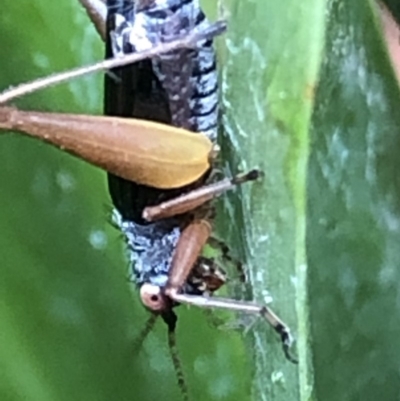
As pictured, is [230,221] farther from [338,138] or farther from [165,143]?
[338,138]

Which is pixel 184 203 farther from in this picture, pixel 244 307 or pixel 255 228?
pixel 255 228

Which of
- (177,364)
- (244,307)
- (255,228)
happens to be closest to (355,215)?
(255,228)

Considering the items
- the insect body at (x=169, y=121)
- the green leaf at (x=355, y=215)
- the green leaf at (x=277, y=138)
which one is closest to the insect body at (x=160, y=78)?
the insect body at (x=169, y=121)

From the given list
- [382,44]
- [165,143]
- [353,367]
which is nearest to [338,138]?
[382,44]

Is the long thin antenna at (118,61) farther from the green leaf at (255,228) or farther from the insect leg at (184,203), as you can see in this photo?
the insect leg at (184,203)

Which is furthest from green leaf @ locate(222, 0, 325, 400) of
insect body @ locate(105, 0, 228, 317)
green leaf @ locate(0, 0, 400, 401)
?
insect body @ locate(105, 0, 228, 317)

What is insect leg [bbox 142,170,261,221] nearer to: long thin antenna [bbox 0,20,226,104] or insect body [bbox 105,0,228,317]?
insect body [bbox 105,0,228,317]
